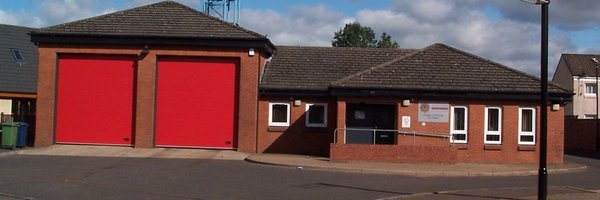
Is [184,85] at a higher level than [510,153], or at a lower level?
higher

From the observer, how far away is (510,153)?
25.8 metres

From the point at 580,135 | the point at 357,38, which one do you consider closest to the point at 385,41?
the point at 357,38

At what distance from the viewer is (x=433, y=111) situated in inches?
1009

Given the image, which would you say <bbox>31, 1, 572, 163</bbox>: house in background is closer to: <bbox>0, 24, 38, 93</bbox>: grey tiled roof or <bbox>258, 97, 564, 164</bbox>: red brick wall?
<bbox>258, 97, 564, 164</bbox>: red brick wall

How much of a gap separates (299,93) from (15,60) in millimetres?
21723

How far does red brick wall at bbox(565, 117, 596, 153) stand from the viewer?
39.6 meters

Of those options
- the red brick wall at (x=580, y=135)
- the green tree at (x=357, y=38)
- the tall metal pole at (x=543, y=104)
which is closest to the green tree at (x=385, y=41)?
the green tree at (x=357, y=38)

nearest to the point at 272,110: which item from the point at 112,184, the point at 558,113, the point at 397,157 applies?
the point at 397,157

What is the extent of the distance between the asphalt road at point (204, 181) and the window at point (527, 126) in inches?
129

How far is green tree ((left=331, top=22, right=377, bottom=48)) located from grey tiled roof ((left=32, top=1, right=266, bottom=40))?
56503mm

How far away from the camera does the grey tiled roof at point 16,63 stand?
38.8m

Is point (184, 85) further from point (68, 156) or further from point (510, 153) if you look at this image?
point (510, 153)

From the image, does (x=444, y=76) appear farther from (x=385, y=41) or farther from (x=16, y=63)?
(x=385, y=41)

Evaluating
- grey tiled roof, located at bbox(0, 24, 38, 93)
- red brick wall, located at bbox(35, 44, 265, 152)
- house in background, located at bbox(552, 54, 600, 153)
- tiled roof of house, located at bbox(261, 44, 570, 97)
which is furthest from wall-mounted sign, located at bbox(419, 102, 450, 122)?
house in background, located at bbox(552, 54, 600, 153)
